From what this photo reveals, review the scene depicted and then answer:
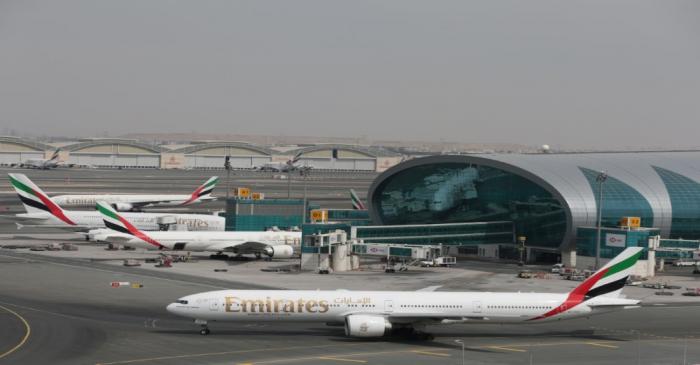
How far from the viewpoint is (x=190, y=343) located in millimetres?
63594

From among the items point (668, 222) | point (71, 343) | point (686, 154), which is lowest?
point (71, 343)

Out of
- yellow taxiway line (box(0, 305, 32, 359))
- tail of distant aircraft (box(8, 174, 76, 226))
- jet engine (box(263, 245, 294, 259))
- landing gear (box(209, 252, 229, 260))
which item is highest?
tail of distant aircraft (box(8, 174, 76, 226))

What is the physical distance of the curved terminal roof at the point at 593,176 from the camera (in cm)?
12300

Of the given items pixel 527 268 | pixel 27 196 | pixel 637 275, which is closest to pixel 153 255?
pixel 27 196

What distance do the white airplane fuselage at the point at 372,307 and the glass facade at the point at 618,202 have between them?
193 feet

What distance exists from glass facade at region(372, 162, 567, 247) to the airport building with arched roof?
0.13 m

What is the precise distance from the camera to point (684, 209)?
128 meters

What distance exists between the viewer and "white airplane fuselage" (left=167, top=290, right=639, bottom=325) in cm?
6581

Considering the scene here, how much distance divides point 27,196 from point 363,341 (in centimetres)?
8831

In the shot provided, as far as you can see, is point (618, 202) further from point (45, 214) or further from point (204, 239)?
point (45, 214)

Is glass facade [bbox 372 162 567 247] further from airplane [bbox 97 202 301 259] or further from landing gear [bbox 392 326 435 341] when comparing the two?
landing gear [bbox 392 326 435 341]

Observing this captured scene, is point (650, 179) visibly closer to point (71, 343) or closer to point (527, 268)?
point (527, 268)

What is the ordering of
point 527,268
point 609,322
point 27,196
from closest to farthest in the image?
point 609,322 → point 527,268 → point 27,196

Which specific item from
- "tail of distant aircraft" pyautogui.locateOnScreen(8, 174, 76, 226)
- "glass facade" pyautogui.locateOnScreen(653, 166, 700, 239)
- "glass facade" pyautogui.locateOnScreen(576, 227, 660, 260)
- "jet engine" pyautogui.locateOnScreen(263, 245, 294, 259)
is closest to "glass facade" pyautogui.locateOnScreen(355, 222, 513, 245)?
"jet engine" pyautogui.locateOnScreen(263, 245, 294, 259)
